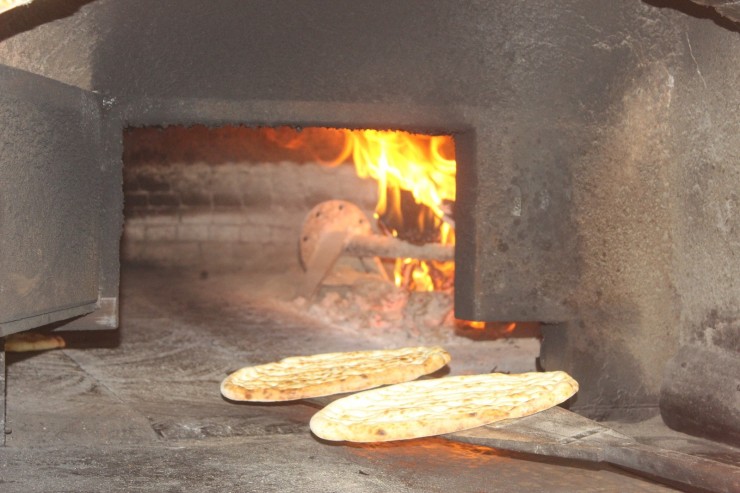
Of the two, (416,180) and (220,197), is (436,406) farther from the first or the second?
(220,197)

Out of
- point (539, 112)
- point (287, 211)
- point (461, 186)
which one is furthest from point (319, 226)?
point (539, 112)

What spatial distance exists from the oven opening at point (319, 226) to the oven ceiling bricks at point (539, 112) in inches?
15.6

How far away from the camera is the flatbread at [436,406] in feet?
9.05

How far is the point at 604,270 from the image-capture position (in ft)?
13.2

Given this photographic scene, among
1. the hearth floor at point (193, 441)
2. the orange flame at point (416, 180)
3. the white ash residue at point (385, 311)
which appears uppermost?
the orange flame at point (416, 180)

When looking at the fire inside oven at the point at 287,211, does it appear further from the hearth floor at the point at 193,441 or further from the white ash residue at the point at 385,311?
the hearth floor at the point at 193,441

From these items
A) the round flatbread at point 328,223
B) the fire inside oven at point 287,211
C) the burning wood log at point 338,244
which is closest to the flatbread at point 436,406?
the burning wood log at point 338,244

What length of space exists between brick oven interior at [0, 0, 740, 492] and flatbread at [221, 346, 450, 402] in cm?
12

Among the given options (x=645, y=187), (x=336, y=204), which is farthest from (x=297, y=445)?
(x=336, y=204)

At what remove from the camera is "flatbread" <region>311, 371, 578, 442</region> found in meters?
2.76

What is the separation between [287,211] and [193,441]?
196 inches

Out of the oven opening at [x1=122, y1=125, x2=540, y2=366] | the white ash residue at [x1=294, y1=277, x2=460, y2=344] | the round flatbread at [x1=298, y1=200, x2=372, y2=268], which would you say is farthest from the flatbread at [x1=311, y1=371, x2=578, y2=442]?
the round flatbread at [x1=298, y1=200, x2=372, y2=268]

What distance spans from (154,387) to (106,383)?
0.73 ft

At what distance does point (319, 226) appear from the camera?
6.41m
